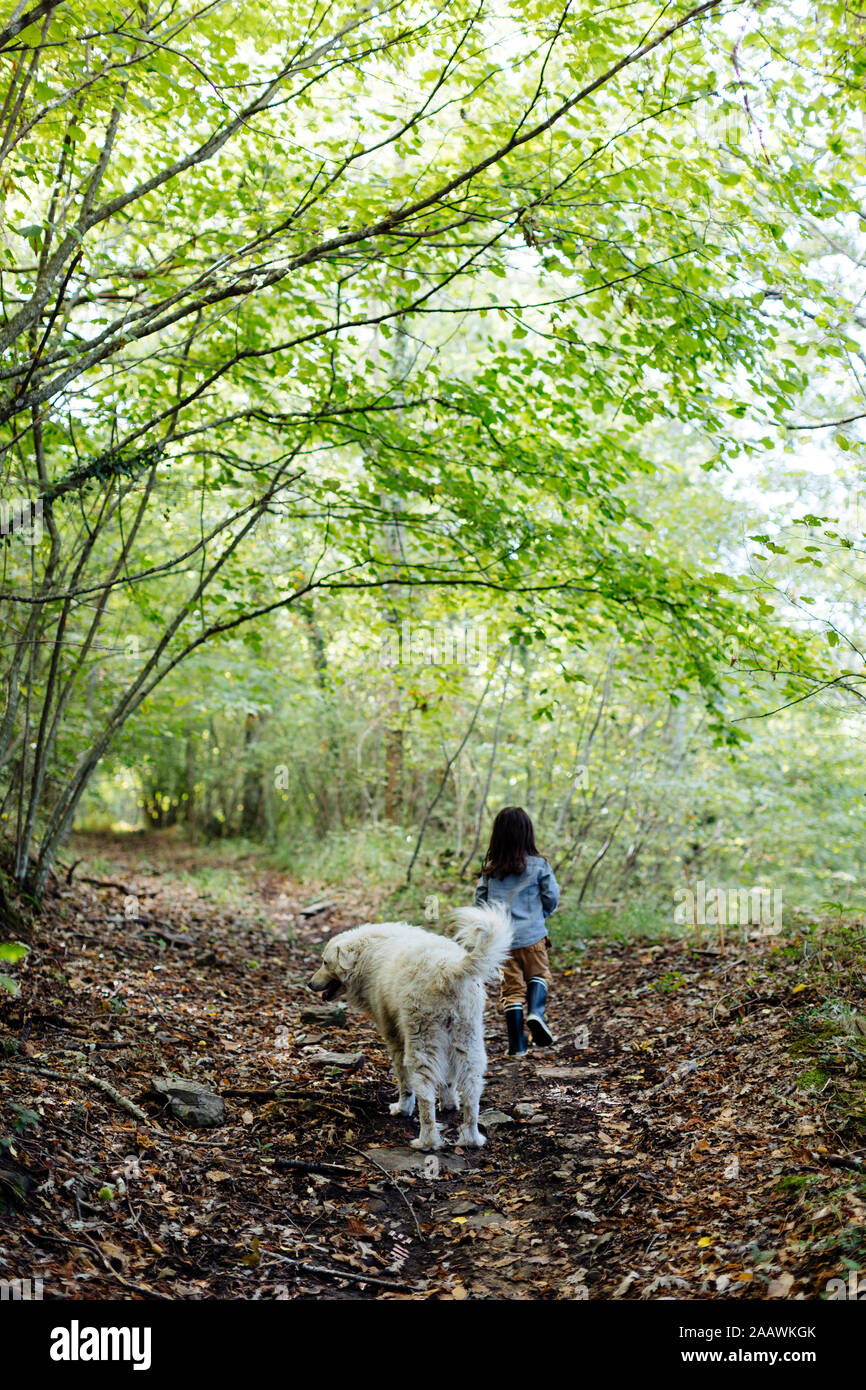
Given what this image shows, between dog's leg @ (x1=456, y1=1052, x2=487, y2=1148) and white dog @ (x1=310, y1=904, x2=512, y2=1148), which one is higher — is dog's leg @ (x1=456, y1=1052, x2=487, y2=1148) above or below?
below

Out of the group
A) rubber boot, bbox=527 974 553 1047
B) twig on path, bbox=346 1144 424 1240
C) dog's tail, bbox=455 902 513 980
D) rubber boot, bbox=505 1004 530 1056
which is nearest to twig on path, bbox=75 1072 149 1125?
twig on path, bbox=346 1144 424 1240

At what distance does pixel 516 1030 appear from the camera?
652 cm

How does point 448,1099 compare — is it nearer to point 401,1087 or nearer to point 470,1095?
point 401,1087

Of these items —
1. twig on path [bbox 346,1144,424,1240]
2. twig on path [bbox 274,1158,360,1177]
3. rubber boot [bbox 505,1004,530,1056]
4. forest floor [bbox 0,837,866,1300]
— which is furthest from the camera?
rubber boot [bbox 505,1004,530,1056]

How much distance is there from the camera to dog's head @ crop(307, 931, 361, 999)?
5875 mm

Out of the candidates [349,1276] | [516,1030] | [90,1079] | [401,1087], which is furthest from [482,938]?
[90,1079]

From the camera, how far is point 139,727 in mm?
11625

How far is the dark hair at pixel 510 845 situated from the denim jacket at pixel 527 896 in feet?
0.20

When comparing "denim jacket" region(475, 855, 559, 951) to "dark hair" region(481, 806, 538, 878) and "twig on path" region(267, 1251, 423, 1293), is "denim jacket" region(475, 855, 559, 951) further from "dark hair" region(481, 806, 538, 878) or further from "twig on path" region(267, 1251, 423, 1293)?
"twig on path" region(267, 1251, 423, 1293)

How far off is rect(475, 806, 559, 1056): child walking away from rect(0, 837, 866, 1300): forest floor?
381 mm

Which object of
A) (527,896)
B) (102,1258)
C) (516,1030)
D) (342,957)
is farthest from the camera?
(527,896)

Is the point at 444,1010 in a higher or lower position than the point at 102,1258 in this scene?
higher

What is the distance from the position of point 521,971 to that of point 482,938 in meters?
2.08
